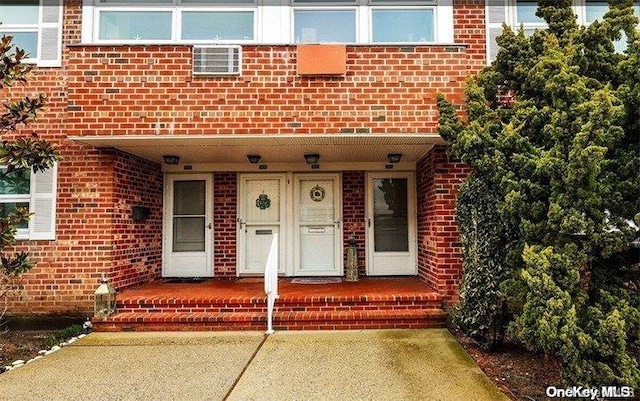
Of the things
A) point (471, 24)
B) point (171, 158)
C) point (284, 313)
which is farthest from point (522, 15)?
point (171, 158)

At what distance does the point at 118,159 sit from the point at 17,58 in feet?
5.76

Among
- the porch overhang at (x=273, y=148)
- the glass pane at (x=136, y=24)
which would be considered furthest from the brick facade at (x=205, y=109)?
the glass pane at (x=136, y=24)

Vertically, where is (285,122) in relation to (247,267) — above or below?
above

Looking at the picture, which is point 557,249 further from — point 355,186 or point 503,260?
point 355,186

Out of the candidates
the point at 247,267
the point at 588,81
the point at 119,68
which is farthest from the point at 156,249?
the point at 588,81

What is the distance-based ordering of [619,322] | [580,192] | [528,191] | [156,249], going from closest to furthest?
1. [619,322]
2. [580,192]
3. [528,191]
4. [156,249]

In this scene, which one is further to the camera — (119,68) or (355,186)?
(355,186)

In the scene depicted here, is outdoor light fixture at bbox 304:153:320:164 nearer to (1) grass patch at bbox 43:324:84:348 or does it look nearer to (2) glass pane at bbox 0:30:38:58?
(1) grass patch at bbox 43:324:84:348

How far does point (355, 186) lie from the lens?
7.25 meters

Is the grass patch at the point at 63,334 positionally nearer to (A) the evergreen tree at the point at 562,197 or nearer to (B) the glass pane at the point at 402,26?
(A) the evergreen tree at the point at 562,197

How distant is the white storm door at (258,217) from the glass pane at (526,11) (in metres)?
4.43

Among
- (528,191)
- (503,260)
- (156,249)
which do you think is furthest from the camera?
(156,249)

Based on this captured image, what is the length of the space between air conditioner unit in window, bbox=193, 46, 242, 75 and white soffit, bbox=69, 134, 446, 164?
89cm

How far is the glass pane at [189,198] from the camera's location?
7266 millimetres
